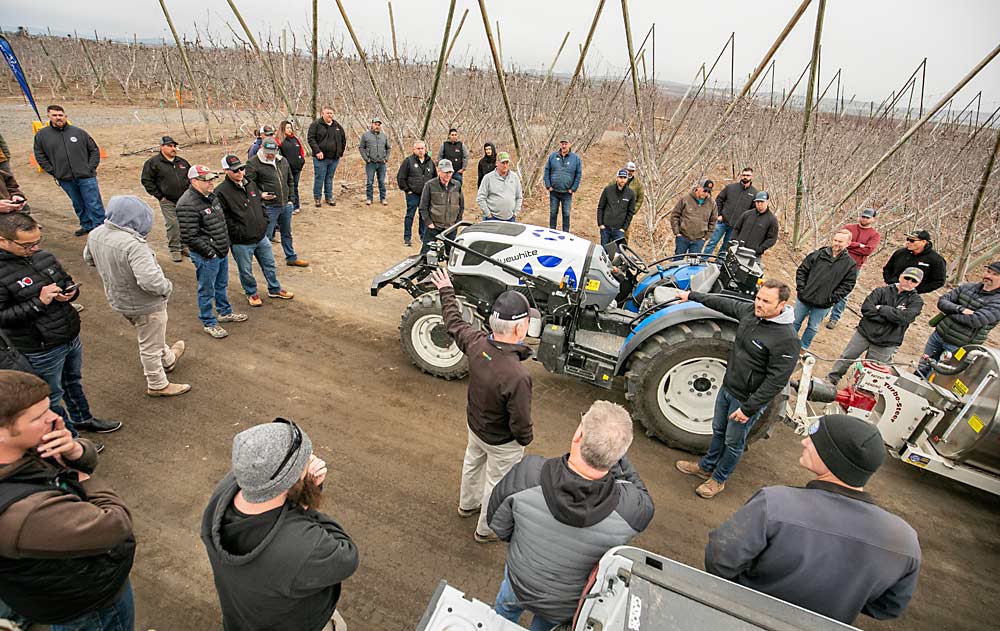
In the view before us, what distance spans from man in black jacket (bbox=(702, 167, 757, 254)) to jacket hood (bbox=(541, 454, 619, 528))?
6805mm

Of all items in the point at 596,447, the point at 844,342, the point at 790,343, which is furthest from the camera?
the point at 844,342

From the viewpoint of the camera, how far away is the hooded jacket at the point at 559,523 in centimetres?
165

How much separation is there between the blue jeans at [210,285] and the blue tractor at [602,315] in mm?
1714

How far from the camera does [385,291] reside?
6328 millimetres

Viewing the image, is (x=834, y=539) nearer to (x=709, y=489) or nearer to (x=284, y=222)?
(x=709, y=489)

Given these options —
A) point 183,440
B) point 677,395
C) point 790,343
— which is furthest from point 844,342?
point 183,440

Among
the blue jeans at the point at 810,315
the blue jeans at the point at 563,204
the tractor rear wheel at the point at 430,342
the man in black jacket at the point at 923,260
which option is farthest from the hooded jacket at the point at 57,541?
the blue jeans at the point at 563,204

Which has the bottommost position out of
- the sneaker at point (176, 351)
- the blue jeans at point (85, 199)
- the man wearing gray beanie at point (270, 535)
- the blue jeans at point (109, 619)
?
the sneaker at point (176, 351)

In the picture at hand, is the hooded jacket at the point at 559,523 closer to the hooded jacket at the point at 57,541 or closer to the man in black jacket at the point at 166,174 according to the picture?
the hooded jacket at the point at 57,541

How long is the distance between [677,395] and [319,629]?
3.24 m

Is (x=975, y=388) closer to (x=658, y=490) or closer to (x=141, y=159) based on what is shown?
(x=658, y=490)

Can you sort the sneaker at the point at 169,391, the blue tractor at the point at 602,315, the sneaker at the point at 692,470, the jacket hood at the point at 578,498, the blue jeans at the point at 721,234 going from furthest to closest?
1. the blue jeans at the point at 721,234
2. the sneaker at the point at 169,391
3. the blue tractor at the point at 602,315
4. the sneaker at the point at 692,470
5. the jacket hood at the point at 578,498

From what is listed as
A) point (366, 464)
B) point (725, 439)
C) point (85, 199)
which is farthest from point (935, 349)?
point (85, 199)

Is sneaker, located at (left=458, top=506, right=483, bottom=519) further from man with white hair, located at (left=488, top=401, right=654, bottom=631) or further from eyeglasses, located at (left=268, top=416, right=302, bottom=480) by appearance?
eyeglasses, located at (left=268, top=416, right=302, bottom=480)
